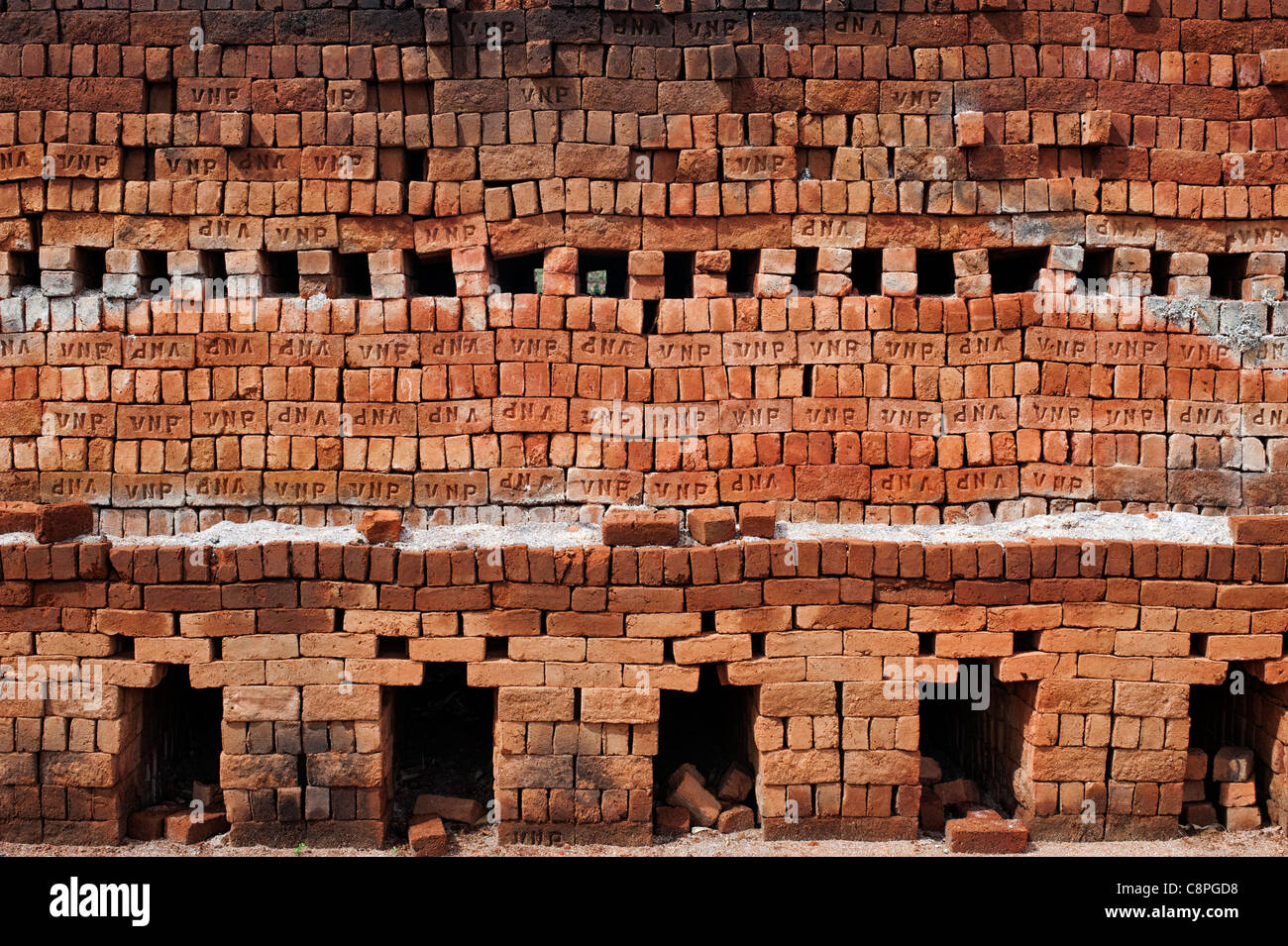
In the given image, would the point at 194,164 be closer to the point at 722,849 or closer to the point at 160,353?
the point at 160,353

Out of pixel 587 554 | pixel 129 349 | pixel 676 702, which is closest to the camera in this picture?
pixel 587 554

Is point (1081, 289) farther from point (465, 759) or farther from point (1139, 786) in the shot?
point (465, 759)

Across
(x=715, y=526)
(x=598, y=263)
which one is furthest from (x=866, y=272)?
(x=715, y=526)

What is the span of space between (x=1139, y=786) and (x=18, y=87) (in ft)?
34.2

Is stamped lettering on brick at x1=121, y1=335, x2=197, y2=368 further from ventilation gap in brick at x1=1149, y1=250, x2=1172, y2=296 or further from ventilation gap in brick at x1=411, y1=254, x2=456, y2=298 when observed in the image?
ventilation gap in brick at x1=1149, y1=250, x2=1172, y2=296

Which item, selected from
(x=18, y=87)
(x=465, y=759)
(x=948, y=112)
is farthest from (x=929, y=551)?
(x=18, y=87)

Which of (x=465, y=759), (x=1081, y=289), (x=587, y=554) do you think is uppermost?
(x=1081, y=289)

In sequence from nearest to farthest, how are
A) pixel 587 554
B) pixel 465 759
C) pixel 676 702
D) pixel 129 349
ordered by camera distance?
1. pixel 587 554
2. pixel 129 349
3. pixel 465 759
4. pixel 676 702

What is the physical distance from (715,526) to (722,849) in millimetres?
2432

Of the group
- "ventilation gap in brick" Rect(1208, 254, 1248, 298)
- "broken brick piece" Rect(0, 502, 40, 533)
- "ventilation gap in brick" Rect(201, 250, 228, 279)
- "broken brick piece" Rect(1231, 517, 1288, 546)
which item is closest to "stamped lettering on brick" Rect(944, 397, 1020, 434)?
"broken brick piece" Rect(1231, 517, 1288, 546)

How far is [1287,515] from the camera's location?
717 cm

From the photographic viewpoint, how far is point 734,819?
7.23m

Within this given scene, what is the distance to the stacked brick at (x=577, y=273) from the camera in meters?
7.50

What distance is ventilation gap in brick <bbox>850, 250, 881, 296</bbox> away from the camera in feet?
26.3
